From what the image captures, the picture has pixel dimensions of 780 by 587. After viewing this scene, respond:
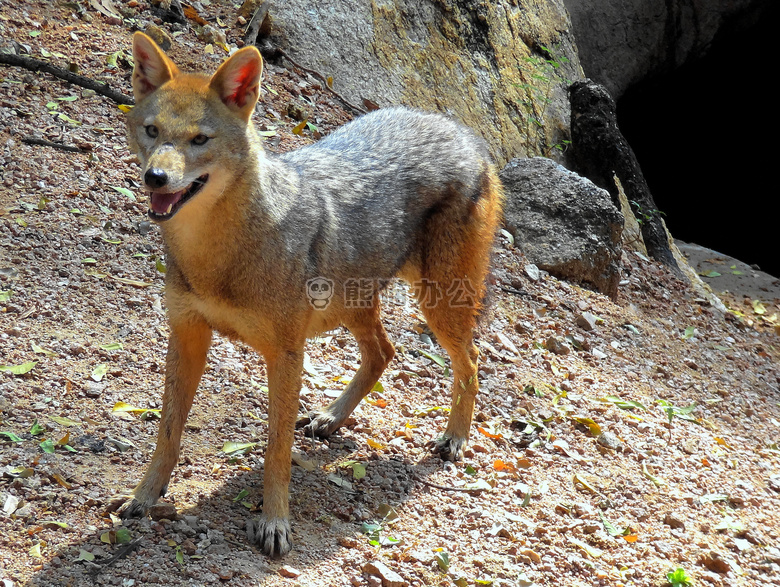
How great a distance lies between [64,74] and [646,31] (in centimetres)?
962

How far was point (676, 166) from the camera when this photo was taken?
52.1 ft

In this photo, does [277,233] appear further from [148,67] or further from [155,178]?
[148,67]

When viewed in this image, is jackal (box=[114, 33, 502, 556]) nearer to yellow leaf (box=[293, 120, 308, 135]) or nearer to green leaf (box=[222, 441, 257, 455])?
green leaf (box=[222, 441, 257, 455])

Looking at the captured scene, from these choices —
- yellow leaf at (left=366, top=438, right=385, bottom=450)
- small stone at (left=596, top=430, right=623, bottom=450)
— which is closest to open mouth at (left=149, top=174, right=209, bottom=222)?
yellow leaf at (left=366, top=438, right=385, bottom=450)

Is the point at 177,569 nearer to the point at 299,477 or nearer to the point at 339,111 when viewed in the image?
the point at 299,477

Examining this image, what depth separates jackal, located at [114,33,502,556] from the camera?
12.4 ft

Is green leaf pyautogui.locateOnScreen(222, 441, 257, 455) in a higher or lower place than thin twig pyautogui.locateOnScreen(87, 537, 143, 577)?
higher

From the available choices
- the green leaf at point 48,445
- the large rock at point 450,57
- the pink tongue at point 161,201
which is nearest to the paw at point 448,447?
the green leaf at point 48,445

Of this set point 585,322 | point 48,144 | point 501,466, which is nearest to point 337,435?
point 501,466

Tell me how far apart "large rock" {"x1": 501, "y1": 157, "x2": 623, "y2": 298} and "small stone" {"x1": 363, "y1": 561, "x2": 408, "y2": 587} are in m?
4.28

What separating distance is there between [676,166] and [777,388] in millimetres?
9195

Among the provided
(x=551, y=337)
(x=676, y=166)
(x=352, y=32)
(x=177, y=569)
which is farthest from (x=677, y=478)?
(x=676, y=166)

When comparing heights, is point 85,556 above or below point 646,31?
below

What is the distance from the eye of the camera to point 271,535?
12.9 feet
